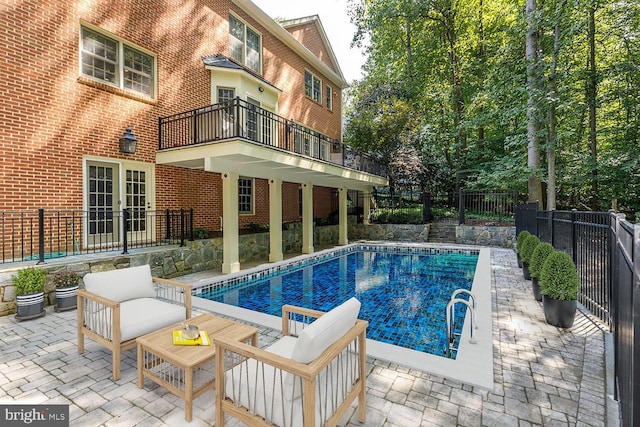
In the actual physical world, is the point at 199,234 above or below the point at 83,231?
below

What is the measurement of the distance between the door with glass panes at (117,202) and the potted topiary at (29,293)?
210 cm

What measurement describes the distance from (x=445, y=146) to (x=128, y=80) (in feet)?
54.1

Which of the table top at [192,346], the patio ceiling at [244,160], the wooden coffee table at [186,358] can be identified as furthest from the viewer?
the patio ceiling at [244,160]

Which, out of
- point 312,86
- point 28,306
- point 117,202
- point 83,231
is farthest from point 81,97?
point 312,86

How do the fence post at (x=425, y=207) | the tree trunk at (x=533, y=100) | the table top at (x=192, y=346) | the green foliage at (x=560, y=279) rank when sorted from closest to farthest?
the table top at (x=192, y=346)
the green foliage at (x=560, y=279)
the tree trunk at (x=533, y=100)
the fence post at (x=425, y=207)

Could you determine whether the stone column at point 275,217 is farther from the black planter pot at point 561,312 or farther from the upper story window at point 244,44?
the black planter pot at point 561,312

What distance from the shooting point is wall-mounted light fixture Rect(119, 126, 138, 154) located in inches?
296

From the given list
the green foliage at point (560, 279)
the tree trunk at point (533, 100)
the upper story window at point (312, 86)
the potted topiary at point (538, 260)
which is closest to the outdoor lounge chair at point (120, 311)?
the green foliage at point (560, 279)

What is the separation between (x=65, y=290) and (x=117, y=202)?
3.09 metres

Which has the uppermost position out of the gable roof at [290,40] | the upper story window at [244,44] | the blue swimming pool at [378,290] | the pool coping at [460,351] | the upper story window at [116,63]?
the gable roof at [290,40]

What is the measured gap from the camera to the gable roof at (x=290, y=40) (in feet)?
37.6

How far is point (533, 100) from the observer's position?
36.7 feet

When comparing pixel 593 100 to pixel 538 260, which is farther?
pixel 593 100

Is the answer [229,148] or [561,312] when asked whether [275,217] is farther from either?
[561,312]
